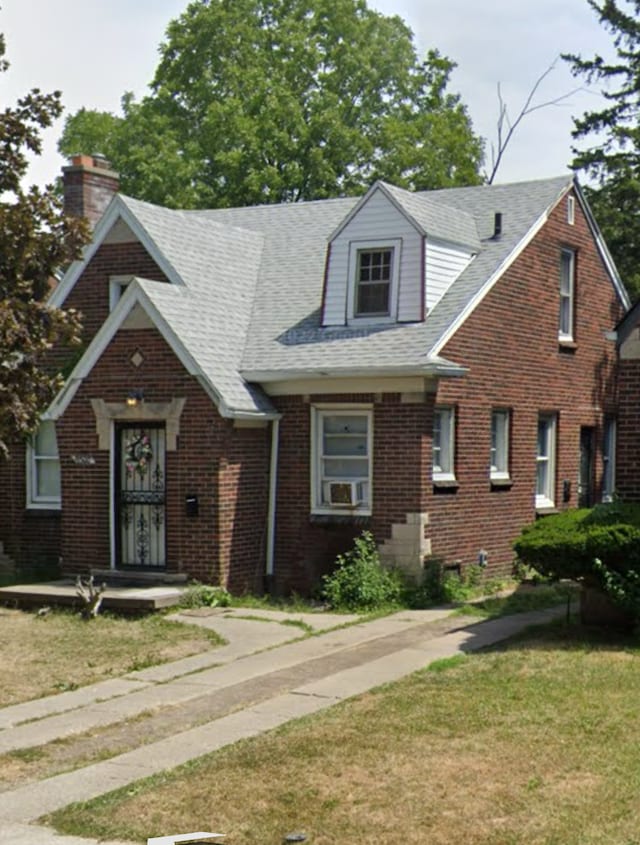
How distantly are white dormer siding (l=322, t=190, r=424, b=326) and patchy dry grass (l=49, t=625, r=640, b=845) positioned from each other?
28.3 feet

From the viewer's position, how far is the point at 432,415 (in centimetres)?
1823

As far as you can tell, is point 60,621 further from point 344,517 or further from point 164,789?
point 164,789

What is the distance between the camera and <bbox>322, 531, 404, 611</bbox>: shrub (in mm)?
17438

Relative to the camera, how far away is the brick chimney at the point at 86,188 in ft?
74.7

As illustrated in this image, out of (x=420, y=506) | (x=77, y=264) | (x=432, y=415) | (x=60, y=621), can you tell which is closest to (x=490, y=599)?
(x=420, y=506)

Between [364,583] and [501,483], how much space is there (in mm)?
3812

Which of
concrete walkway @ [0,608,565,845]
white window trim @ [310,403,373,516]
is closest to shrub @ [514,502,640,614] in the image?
concrete walkway @ [0,608,565,845]

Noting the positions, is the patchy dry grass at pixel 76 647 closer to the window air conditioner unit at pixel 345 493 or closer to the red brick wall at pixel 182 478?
the red brick wall at pixel 182 478

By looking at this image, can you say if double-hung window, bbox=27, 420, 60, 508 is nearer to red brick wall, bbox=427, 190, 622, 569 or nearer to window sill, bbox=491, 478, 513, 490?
red brick wall, bbox=427, 190, 622, 569

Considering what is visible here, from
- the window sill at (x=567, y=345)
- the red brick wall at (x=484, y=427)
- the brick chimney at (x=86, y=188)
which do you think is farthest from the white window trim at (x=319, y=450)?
the brick chimney at (x=86, y=188)

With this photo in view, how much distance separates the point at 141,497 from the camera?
18781 mm

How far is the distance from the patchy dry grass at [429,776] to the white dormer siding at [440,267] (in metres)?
8.80

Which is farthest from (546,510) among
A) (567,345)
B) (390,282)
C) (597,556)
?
(597,556)

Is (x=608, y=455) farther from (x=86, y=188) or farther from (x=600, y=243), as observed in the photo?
(x=86, y=188)
